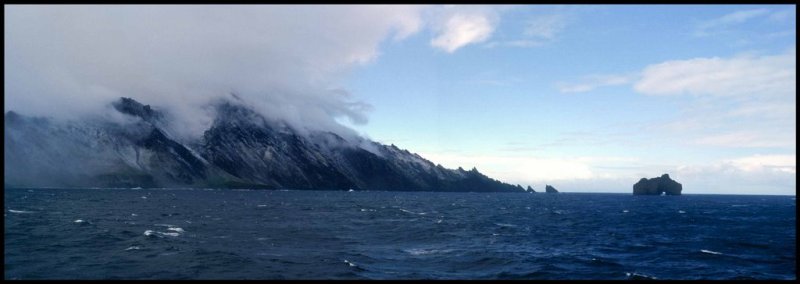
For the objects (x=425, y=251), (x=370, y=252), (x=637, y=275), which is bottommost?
(x=425, y=251)

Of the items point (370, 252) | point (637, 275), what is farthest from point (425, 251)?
point (637, 275)

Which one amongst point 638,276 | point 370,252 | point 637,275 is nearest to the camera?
point 638,276

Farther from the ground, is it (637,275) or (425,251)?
(637,275)

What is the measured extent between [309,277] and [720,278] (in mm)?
30153

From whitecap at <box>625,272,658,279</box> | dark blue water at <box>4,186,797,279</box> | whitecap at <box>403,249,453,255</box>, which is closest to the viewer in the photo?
dark blue water at <box>4,186,797,279</box>

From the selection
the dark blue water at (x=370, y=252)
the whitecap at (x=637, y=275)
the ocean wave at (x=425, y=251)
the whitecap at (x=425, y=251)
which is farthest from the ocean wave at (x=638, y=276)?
the whitecap at (x=425, y=251)

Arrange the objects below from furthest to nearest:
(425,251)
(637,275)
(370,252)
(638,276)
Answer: (425,251) < (370,252) < (637,275) < (638,276)

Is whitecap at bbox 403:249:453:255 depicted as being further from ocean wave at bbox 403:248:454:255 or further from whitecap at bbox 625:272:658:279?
whitecap at bbox 625:272:658:279

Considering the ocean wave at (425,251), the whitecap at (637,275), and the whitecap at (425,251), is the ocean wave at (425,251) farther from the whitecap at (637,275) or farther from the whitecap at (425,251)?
the whitecap at (637,275)

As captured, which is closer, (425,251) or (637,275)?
(637,275)

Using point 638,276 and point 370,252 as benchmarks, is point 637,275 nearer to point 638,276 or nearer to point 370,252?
point 638,276

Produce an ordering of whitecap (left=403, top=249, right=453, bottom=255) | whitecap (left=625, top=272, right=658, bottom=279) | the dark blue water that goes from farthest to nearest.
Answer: whitecap (left=403, top=249, right=453, bottom=255) → whitecap (left=625, top=272, right=658, bottom=279) → the dark blue water

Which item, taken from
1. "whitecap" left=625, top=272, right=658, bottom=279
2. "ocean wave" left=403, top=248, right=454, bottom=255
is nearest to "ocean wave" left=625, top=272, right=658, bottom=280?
"whitecap" left=625, top=272, right=658, bottom=279
